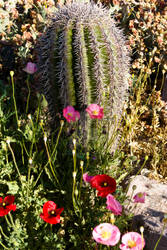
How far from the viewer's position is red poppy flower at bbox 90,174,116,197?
1.58 meters

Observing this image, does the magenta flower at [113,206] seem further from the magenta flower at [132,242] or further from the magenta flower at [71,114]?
the magenta flower at [71,114]

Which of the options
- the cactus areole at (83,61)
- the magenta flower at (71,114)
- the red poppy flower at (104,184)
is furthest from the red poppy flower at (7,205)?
the cactus areole at (83,61)

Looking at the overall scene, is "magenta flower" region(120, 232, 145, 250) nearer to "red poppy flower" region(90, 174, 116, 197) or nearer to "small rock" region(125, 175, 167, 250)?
"red poppy flower" region(90, 174, 116, 197)

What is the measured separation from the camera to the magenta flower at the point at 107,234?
1.32 meters

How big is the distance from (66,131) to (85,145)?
0.64 feet

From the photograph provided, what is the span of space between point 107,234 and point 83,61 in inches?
49.4

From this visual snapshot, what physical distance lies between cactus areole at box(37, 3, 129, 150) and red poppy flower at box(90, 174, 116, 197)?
27.0 inches

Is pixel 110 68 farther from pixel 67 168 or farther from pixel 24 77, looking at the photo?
pixel 24 77

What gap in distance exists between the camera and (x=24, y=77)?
3359mm

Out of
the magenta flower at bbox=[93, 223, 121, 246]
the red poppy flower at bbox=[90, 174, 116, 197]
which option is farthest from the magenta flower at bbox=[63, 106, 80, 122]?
the magenta flower at bbox=[93, 223, 121, 246]

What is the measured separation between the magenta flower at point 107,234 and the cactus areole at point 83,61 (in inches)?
39.4

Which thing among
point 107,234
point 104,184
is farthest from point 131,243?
point 104,184

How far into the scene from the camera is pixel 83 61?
7.18 ft

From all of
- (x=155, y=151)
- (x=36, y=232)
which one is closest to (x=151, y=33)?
(x=155, y=151)
